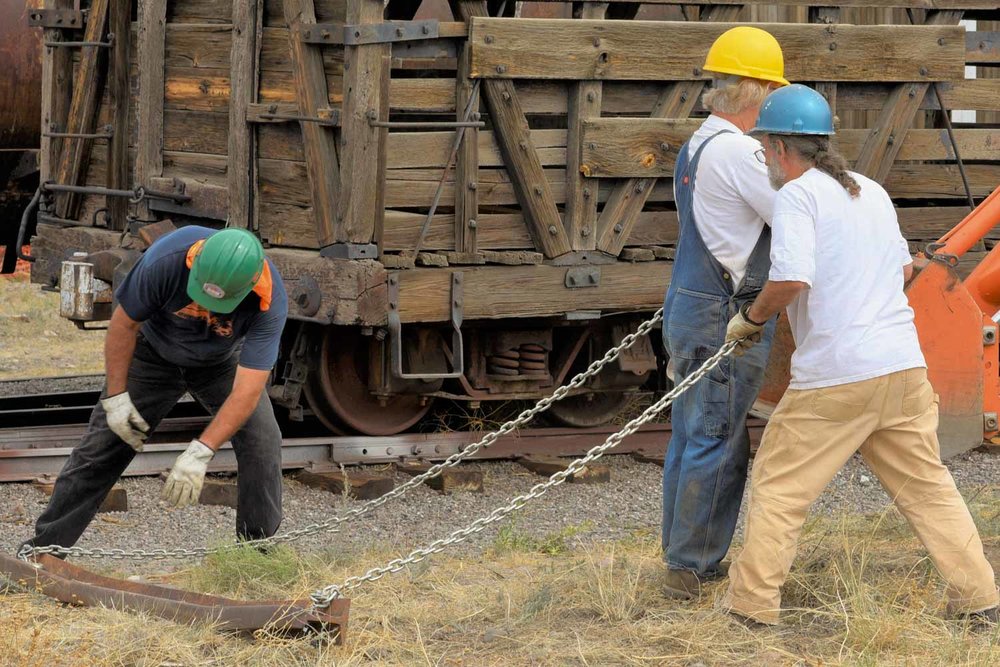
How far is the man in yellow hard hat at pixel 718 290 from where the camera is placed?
5.18 meters

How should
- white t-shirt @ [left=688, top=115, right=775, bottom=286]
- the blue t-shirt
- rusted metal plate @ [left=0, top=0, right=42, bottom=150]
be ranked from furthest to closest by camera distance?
rusted metal plate @ [left=0, top=0, right=42, bottom=150] → the blue t-shirt → white t-shirt @ [left=688, top=115, right=775, bottom=286]

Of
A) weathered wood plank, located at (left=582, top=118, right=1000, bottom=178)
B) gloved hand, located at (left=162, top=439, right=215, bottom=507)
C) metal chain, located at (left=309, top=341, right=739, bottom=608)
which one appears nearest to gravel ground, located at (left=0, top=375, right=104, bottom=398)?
weathered wood plank, located at (left=582, top=118, right=1000, bottom=178)

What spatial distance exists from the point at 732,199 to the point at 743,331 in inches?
22.0

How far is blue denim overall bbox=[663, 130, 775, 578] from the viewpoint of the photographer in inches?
206

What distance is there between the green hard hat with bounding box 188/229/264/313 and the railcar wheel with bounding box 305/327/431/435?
292 cm

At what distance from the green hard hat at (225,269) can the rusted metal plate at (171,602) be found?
111 cm

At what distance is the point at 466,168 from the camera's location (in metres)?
7.93

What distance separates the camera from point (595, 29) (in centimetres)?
811

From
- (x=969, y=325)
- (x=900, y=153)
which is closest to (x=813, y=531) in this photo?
(x=969, y=325)

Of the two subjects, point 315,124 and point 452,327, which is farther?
point 452,327

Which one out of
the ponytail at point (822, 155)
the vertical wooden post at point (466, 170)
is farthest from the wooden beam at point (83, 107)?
the ponytail at point (822, 155)

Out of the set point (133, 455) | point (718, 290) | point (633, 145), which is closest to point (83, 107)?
point (633, 145)

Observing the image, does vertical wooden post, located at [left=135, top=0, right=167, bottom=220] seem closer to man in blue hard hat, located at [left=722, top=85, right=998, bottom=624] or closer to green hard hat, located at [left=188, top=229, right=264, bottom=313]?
green hard hat, located at [left=188, top=229, right=264, bottom=313]

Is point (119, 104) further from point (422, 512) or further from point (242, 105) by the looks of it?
point (422, 512)
